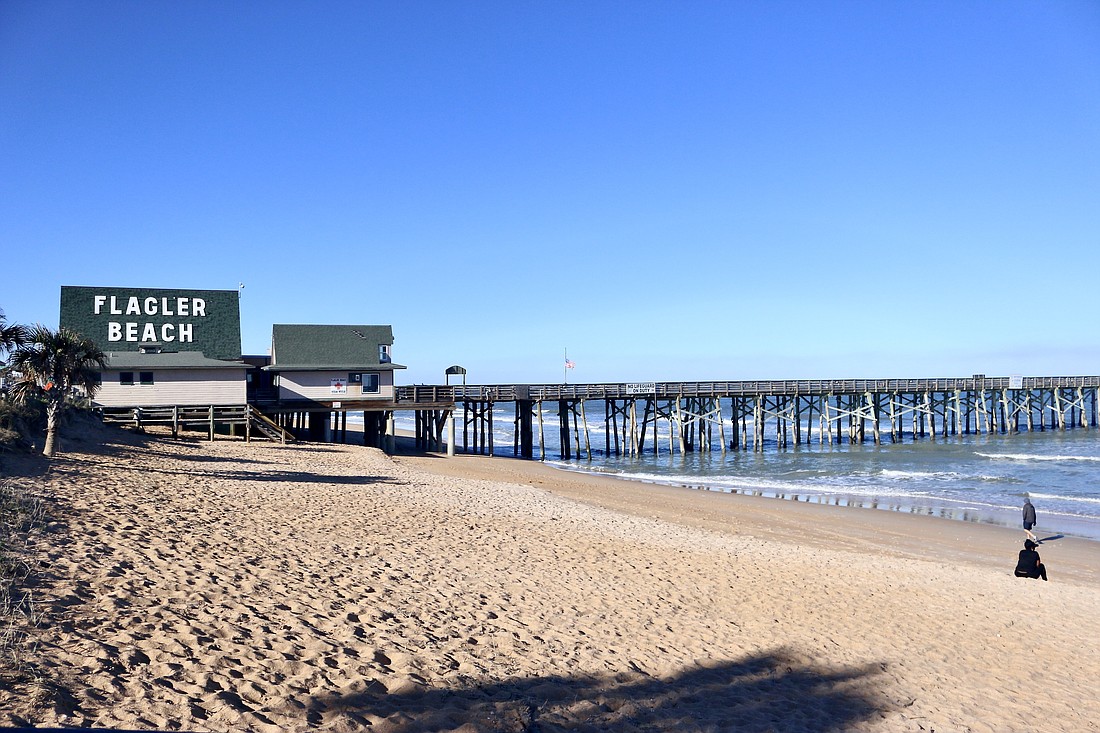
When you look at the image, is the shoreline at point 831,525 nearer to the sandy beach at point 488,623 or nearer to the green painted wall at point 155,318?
the sandy beach at point 488,623

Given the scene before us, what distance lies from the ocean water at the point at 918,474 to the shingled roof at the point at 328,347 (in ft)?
35.6

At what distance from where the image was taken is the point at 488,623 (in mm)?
8500

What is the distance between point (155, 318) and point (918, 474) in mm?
34146

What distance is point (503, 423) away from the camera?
92.6 metres

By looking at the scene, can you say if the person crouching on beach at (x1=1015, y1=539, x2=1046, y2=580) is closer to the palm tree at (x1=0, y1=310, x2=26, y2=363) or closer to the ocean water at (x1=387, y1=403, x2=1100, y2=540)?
the ocean water at (x1=387, y1=403, x2=1100, y2=540)

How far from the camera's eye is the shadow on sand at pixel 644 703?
591 centimetres

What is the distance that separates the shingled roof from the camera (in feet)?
115

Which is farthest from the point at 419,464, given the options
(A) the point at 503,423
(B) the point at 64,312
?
(A) the point at 503,423

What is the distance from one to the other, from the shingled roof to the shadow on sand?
1154 inches

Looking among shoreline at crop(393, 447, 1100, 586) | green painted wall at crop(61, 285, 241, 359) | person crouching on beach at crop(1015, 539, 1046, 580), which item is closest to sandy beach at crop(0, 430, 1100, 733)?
person crouching on beach at crop(1015, 539, 1046, 580)

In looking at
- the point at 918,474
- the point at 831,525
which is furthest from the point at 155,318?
the point at 918,474

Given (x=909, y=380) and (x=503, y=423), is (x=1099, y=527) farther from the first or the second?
(x=503, y=423)

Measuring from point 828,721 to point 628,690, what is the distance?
6.12ft

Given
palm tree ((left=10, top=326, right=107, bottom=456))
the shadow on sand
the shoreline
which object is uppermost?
palm tree ((left=10, top=326, right=107, bottom=456))
